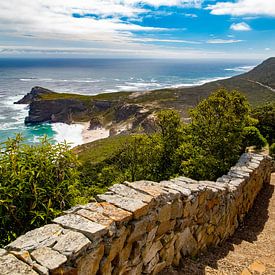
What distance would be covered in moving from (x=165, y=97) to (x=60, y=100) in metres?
36.5

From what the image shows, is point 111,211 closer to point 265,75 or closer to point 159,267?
point 159,267

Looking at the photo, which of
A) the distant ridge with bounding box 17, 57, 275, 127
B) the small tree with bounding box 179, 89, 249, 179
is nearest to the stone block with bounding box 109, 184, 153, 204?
the small tree with bounding box 179, 89, 249, 179

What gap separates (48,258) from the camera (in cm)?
428

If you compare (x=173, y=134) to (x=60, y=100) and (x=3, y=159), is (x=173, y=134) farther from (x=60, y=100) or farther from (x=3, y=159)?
(x=60, y=100)

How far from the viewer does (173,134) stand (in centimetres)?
1984

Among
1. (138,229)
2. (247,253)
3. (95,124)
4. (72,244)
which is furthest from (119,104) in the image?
(72,244)

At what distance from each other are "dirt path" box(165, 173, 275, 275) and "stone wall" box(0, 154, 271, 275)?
0.34 meters

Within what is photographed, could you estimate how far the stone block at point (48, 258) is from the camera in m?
4.19

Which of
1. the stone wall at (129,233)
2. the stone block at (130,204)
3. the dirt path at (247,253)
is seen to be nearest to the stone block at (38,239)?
the stone wall at (129,233)

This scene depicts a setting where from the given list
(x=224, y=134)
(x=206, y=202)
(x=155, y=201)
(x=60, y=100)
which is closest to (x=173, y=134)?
(x=224, y=134)

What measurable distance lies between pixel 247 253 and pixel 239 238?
58.8 inches

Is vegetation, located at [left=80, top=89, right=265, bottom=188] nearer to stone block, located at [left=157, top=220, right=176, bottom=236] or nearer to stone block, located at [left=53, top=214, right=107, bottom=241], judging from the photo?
stone block, located at [left=157, top=220, right=176, bottom=236]

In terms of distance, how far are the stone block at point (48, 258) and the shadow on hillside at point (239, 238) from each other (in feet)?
11.2

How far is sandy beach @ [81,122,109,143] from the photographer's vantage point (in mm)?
83075
